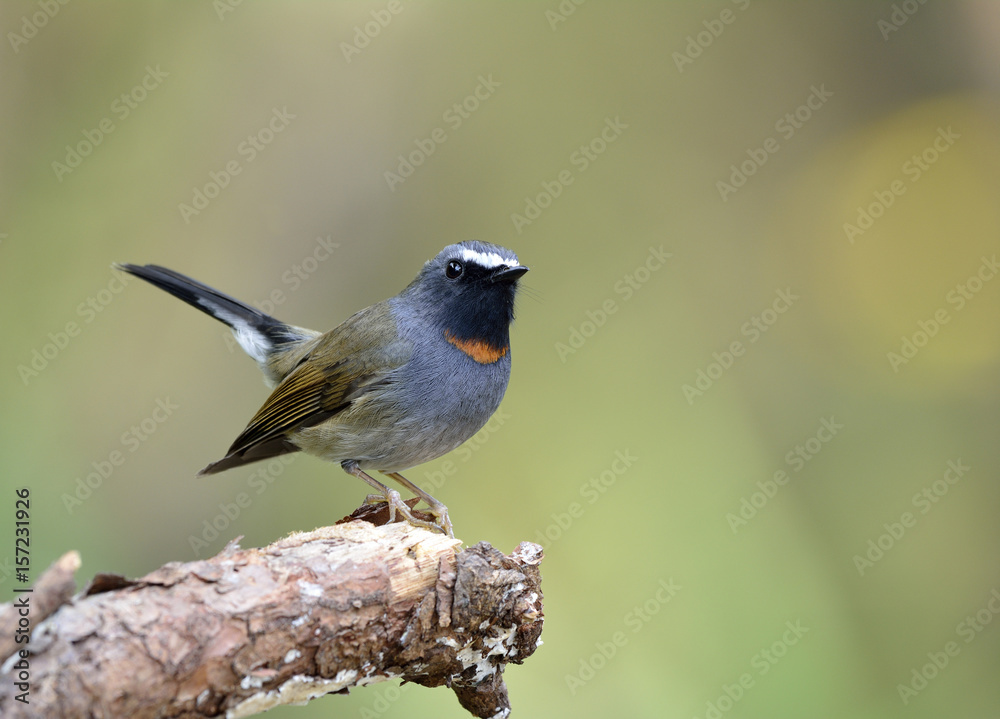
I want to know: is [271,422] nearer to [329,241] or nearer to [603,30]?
[329,241]

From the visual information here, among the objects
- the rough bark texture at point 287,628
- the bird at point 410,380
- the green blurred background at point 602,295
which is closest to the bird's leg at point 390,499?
the bird at point 410,380

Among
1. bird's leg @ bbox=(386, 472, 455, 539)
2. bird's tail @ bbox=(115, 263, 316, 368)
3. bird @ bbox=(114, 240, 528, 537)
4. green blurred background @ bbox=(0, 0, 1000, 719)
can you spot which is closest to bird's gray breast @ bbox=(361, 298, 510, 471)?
bird @ bbox=(114, 240, 528, 537)

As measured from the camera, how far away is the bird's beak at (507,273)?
4.17m

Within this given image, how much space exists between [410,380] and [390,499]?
2.03 feet

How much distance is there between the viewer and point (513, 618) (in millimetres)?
3254

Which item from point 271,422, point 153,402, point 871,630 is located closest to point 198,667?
point 271,422

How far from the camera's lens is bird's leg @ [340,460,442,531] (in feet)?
13.5

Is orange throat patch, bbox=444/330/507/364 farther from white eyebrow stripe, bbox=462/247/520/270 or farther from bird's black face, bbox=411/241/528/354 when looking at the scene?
white eyebrow stripe, bbox=462/247/520/270

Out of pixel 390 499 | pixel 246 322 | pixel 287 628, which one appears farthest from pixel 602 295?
pixel 287 628

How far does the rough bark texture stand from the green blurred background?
3.16m

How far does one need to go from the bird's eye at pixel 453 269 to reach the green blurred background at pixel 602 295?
1838mm

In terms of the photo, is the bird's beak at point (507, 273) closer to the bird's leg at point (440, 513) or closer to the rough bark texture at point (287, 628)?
the bird's leg at point (440, 513)

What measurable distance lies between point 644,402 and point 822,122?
10.5 feet

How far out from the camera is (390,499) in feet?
13.7
